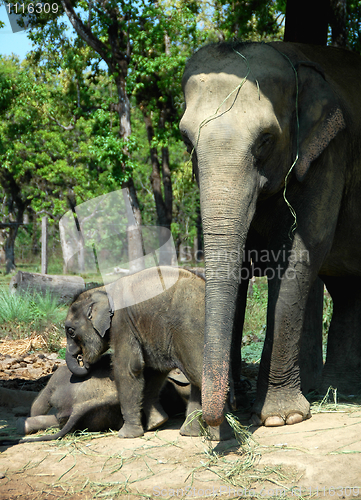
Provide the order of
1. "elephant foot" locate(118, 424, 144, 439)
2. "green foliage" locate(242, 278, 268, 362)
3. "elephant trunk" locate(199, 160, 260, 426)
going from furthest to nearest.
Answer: "green foliage" locate(242, 278, 268, 362) → "elephant foot" locate(118, 424, 144, 439) → "elephant trunk" locate(199, 160, 260, 426)

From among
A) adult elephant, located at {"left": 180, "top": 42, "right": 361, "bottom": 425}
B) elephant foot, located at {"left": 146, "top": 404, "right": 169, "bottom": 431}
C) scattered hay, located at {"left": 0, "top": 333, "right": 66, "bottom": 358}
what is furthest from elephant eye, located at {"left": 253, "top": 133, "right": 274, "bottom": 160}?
scattered hay, located at {"left": 0, "top": 333, "right": 66, "bottom": 358}

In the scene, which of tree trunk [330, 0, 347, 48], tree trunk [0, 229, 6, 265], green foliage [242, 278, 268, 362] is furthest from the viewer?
tree trunk [0, 229, 6, 265]

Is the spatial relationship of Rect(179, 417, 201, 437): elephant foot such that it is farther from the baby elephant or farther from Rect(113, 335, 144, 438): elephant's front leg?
Rect(113, 335, 144, 438): elephant's front leg

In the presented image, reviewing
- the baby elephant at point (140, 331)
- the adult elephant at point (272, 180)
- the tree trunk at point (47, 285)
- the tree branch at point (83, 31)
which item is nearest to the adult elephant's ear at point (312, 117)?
the adult elephant at point (272, 180)

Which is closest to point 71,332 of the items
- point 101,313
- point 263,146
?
point 101,313

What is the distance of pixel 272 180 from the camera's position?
3.94m

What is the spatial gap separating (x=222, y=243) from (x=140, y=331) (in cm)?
124

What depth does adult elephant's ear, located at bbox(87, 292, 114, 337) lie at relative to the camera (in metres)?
4.40

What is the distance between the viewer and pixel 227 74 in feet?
12.5

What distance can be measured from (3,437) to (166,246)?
2.25 metres

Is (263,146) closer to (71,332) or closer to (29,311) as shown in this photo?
(71,332)

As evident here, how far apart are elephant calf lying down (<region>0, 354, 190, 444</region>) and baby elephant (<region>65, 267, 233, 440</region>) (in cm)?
14

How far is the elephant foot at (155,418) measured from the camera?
4453 mm

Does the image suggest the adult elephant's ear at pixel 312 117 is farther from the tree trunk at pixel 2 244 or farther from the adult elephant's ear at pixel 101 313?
the tree trunk at pixel 2 244
